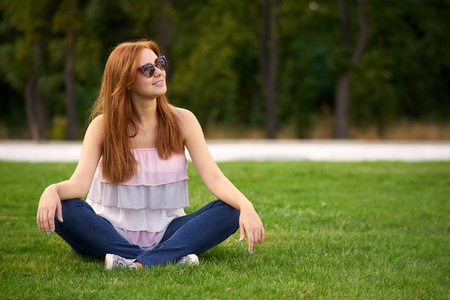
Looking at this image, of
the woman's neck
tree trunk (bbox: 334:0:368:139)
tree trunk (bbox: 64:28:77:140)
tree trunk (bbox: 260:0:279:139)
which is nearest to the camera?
the woman's neck

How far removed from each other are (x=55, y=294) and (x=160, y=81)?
4.97 feet

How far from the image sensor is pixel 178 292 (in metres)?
3.33

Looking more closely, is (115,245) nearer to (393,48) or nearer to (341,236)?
(341,236)

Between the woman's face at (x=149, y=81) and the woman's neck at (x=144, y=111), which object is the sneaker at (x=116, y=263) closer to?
the woman's neck at (x=144, y=111)

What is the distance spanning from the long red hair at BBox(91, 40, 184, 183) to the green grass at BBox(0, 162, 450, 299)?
69cm

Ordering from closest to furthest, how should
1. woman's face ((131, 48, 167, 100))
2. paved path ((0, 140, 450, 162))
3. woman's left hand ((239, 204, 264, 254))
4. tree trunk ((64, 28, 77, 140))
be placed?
woman's left hand ((239, 204, 264, 254)), woman's face ((131, 48, 167, 100)), paved path ((0, 140, 450, 162)), tree trunk ((64, 28, 77, 140))

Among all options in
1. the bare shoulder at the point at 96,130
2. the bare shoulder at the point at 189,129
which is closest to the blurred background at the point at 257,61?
the bare shoulder at the point at 189,129

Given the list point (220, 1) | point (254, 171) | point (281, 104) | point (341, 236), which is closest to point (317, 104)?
point (281, 104)

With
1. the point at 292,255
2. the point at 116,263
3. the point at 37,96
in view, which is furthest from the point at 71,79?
the point at 116,263

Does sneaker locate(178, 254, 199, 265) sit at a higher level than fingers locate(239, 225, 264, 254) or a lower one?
lower

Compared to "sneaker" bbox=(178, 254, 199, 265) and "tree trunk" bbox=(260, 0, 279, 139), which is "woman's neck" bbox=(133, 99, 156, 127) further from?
"tree trunk" bbox=(260, 0, 279, 139)

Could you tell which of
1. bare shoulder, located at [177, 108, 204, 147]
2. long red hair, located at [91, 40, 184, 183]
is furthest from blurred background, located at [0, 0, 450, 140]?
long red hair, located at [91, 40, 184, 183]

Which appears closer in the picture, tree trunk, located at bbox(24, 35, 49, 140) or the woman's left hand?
the woman's left hand

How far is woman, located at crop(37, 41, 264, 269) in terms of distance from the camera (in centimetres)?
371
